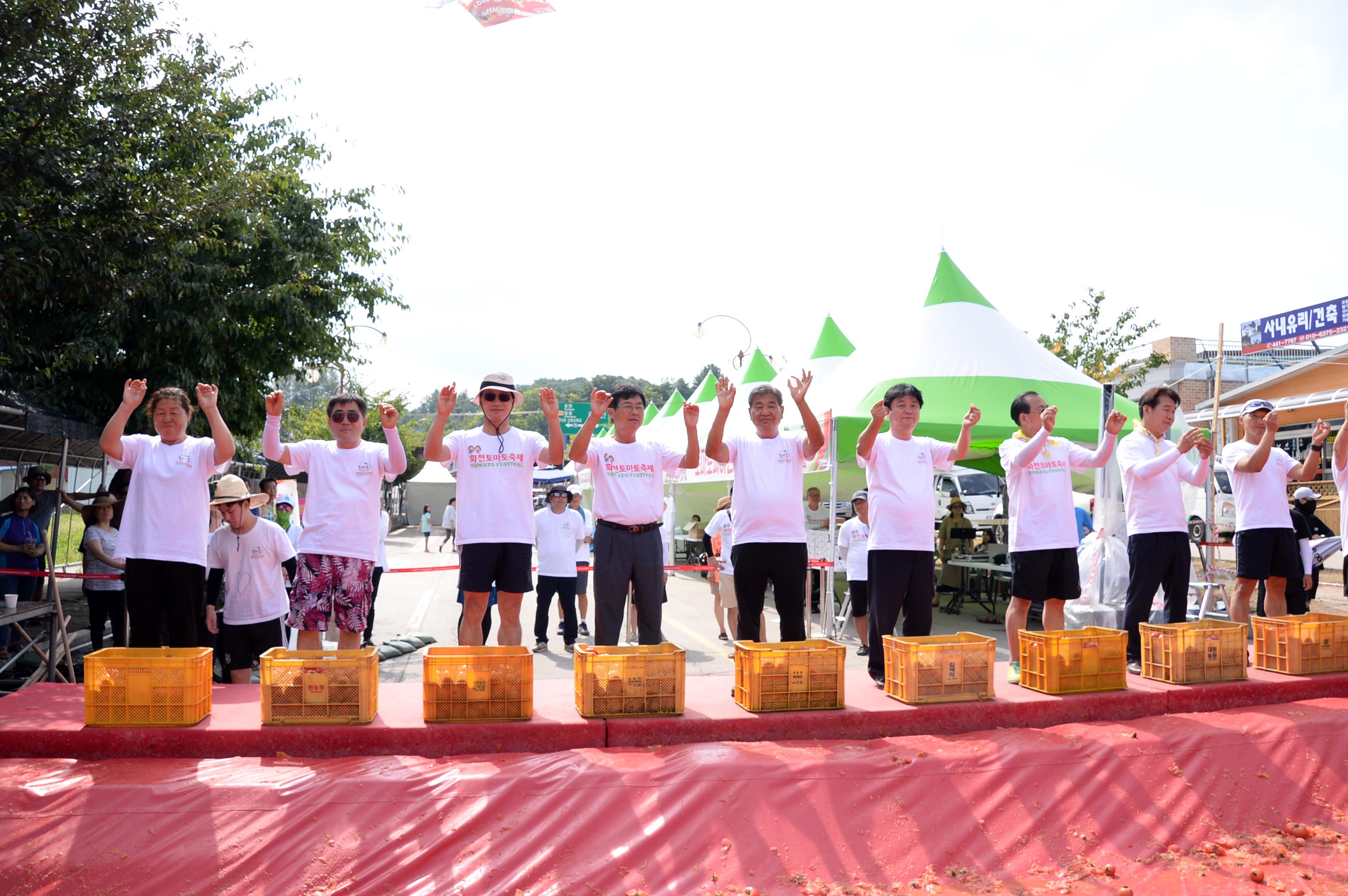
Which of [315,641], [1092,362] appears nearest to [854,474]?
[1092,362]

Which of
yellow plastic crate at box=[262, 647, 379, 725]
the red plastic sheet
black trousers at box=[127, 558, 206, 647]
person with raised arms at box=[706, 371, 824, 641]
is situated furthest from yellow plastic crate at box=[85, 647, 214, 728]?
person with raised arms at box=[706, 371, 824, 641]

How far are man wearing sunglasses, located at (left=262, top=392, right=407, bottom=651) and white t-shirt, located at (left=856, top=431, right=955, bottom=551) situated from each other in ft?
9.43

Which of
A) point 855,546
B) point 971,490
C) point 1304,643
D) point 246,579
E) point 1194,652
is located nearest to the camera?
point 1194,652

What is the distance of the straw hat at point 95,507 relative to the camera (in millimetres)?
7480

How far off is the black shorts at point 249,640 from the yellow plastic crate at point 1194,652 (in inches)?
224

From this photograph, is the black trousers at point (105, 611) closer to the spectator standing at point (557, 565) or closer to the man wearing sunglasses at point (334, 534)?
the man wearing sunglasses at point (334, 534)

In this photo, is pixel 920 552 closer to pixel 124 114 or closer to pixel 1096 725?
pixel 1096 725

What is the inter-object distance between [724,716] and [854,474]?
1325 centimetres

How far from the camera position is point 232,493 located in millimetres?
5824

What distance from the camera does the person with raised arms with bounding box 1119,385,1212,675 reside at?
5.60 metres

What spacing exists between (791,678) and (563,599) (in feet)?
16.6

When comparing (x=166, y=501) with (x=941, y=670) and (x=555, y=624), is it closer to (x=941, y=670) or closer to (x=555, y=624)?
(x=941, y=670)

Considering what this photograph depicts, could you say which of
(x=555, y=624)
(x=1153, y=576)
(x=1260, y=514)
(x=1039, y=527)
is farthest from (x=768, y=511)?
(x=555, y=624)

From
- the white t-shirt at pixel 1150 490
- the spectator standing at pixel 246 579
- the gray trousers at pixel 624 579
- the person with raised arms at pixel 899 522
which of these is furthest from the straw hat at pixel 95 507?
the white t-shirt at pixel 1150 490
